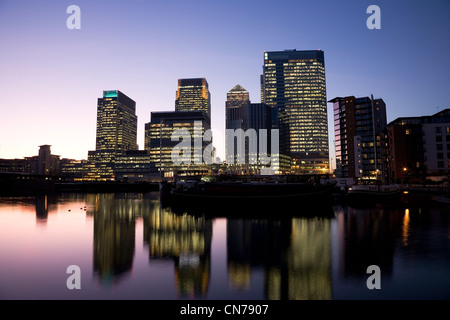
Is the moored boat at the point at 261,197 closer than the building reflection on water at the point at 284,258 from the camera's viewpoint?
No

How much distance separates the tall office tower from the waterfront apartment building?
129 ft

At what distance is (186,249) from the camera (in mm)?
19672

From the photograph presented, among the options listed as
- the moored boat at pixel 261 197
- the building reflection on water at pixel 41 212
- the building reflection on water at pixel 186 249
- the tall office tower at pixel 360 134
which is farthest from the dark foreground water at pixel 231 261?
the tall office tower at pixel 360 134

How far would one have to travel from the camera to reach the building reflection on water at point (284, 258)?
11984 millimetres

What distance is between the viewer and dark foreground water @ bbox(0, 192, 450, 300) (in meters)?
12.0

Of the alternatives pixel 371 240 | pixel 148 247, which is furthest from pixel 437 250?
pixel 148 247

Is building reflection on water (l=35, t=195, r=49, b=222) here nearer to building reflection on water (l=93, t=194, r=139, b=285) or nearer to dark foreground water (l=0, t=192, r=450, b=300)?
dark foreground water (l=0, t=192, r=450, b=300)

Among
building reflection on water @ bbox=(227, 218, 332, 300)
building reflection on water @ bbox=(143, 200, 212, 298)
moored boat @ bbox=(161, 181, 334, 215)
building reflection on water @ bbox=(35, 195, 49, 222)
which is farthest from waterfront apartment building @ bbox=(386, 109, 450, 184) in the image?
building reflection on water @ bbox=(35, 195, 49, 222)

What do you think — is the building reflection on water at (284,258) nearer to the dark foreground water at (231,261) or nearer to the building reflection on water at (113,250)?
the dark foreground water at (231,261)

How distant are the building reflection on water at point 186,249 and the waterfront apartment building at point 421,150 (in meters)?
90.5

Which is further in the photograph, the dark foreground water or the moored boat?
the moored boat

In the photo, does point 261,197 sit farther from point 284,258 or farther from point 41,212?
point 41,212

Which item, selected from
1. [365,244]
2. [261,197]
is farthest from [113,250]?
[261,197]

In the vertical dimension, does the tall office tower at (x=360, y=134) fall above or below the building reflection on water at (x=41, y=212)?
above
